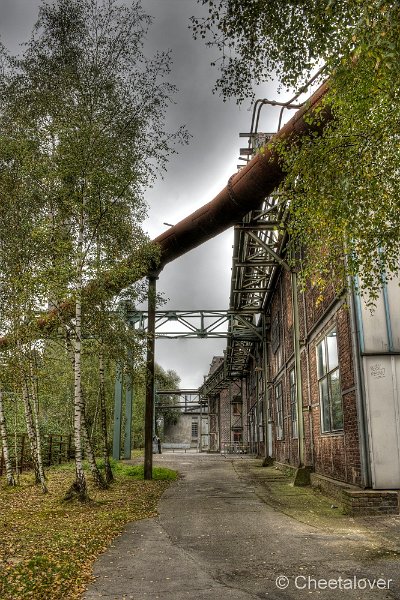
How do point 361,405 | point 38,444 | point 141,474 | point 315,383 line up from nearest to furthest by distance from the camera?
point 361,405 < point 38,444 < point 315,383 < point 141,474

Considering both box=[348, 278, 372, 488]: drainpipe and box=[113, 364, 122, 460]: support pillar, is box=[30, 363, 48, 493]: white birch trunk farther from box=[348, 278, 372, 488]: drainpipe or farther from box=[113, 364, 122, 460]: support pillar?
box=[113, 364, 122, 460]: support pillar

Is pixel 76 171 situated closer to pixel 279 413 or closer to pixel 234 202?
pixel 234 202

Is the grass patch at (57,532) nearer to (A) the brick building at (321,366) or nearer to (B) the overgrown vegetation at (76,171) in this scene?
(B) the overgrown vegetation at (76,171)

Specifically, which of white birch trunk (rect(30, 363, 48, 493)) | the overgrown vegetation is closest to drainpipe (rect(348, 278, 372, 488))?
the overgrown vegetation

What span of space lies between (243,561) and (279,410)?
1503 cm

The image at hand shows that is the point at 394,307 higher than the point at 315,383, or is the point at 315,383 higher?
the point at 394,307

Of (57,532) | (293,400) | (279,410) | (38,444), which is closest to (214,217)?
(38,444)

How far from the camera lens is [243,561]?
5133 millimetres

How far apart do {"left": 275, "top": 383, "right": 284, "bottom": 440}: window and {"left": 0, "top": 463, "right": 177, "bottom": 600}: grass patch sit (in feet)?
24.7

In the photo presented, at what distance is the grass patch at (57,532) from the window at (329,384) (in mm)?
4091

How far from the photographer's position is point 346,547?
561 centimetres

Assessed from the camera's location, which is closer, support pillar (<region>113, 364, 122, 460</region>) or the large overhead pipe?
the large overhead pipe

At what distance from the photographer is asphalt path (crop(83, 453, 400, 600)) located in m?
4.18

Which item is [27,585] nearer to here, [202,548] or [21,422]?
[202,548]
